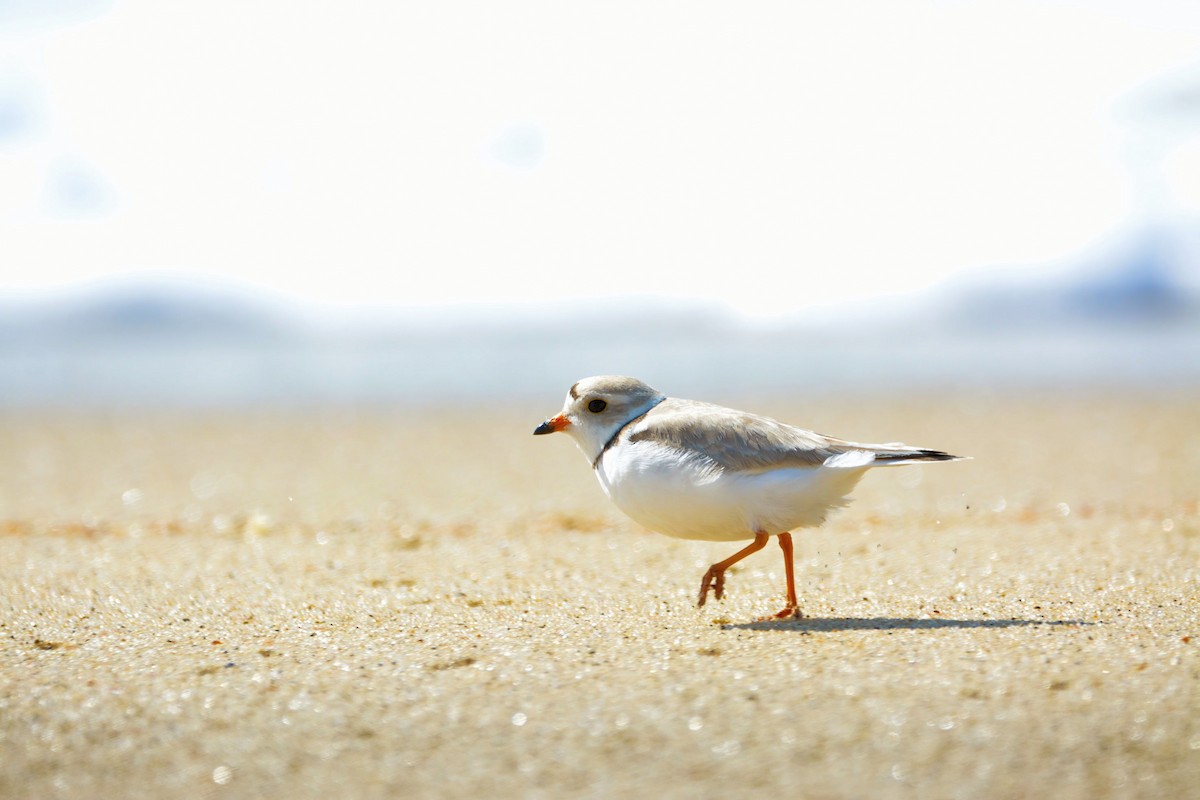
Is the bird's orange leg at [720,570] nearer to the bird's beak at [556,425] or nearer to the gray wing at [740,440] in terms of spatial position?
the gray wing at [740,440]

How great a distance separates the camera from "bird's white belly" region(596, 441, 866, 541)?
4984 mm

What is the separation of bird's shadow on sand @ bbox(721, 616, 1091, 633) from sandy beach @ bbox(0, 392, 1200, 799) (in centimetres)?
3

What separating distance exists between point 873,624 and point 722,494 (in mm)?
775

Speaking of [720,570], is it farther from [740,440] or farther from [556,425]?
[556,425]

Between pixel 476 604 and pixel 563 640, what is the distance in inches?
38.5

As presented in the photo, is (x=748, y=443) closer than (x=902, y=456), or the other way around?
(x=902, y=456)

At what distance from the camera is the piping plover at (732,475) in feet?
16.3

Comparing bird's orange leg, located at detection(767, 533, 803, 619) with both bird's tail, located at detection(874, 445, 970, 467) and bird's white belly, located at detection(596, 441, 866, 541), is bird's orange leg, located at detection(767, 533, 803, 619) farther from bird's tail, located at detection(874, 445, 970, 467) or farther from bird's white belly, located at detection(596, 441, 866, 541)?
bird's tail, located at detection(874, 445, 970, 467)

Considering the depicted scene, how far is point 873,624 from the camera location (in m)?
4.87

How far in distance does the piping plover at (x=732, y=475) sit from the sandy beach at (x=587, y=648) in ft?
1.34

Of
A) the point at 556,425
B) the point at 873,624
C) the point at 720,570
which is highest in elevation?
the point at 556,425

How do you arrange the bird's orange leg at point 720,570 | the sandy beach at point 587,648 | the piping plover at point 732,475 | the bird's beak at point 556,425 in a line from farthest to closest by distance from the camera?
the bird's beak at point 556,425, the bird's orange leg at point 720,570, the piping plover at point 732,475, the sandy beach at point 587,648

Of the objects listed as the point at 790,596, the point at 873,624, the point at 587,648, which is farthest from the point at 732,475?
the point at 587,648

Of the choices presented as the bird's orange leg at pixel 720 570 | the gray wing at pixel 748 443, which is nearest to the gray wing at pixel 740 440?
the gray wing at pixel 748 443
